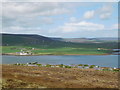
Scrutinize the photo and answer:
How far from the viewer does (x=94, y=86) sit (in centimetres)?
2392

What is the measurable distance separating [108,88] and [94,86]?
1.61 m

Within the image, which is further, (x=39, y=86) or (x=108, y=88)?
(x=108, y=88)

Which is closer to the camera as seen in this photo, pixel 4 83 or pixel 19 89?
pixel 19 89

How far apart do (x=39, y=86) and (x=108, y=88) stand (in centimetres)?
797

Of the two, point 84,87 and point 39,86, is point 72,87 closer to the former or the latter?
point 84,87

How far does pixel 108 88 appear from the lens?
23484 mm

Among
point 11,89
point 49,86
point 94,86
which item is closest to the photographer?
point 11,89

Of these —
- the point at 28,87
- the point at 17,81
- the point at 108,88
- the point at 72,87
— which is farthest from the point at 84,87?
the point at 17,81

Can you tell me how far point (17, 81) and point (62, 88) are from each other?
5.62m

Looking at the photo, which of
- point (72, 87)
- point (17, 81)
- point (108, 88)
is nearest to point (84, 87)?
point (72, 87)

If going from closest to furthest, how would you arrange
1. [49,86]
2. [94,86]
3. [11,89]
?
1. [11,89]
2. [49,86]
3. [94,86]

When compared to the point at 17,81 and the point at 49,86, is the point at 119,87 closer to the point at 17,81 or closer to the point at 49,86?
the point at 49,86

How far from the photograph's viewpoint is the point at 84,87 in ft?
75.4

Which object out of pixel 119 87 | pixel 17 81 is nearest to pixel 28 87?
pixel 17 81
